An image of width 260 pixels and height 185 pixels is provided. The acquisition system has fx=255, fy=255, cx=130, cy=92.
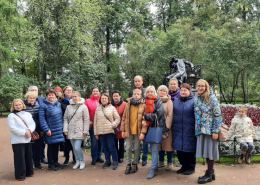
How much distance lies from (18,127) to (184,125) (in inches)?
122

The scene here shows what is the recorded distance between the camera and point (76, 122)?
5.38 meters

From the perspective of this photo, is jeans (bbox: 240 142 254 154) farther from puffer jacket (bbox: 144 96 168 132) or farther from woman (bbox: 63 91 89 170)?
woman (bbox: 63 91 89 170)

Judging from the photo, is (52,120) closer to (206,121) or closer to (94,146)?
(94,146)

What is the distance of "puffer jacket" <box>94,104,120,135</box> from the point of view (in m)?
5.29

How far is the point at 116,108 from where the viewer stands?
18.3 ft

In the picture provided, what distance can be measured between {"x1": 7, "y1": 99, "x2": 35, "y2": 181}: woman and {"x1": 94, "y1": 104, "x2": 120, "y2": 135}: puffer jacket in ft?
4.18

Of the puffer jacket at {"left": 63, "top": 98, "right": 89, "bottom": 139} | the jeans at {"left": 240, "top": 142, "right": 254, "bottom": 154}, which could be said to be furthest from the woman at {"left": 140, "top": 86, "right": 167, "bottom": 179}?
the jeans at {"left": 240, "top": 142, "right": 254, "bottom": 154}

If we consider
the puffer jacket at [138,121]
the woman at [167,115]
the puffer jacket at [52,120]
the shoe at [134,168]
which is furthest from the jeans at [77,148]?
the woman at [167,115]

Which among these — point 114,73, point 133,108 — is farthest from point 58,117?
point 114,73

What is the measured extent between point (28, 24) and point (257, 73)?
55.8 feet

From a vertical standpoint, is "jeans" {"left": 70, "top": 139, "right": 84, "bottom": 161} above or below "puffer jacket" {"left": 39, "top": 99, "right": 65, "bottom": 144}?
below

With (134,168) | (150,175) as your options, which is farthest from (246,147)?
(134,168)

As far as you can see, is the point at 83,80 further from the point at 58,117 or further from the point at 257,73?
the point at 58,117

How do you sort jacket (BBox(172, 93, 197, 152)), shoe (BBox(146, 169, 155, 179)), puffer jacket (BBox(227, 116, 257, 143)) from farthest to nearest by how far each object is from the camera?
puffer jacket (BBox(227, 116, 257, 143)), shoe (BBox(146, 169, 155, 179)), jacket (BBox(172, 93, 197, 152))
